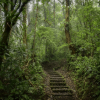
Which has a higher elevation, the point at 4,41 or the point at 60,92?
the point at 4,41

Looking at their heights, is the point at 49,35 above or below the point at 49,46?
above

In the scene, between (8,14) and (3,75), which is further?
(3,75)

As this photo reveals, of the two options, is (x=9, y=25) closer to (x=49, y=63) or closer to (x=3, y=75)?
(x=3, y=75)

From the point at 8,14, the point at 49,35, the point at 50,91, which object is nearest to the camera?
the point at 8,14

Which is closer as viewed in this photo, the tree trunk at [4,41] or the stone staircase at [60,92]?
the tree trunk at [4,41]

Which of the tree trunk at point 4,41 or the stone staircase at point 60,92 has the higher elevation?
the tree trunk at point 4,41

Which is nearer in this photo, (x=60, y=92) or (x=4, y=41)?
(x=4, y=41)

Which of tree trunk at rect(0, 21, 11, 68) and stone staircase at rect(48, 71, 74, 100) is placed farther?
stone staircase at rect(48, 71, 74, 100)

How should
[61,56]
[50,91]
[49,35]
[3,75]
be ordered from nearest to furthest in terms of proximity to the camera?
[3,75] → [50,91] → [49,35] → [61,56]

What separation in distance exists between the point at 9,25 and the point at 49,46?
999 centimetres

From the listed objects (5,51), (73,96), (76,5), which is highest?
(76,5)

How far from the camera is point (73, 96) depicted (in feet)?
16.7

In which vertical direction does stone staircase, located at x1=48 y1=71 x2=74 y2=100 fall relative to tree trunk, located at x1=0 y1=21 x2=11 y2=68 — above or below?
below

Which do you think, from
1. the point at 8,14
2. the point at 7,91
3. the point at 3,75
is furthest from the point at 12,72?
the point at 8,14
